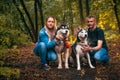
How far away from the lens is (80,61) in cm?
908

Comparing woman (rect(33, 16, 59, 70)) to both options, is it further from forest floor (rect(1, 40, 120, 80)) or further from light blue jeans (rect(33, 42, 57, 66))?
forest floor (rect(1, 40, 120, 80))

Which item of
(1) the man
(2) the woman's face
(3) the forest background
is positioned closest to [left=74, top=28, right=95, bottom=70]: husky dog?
(1) the man

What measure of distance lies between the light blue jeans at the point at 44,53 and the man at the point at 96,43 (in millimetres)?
1103

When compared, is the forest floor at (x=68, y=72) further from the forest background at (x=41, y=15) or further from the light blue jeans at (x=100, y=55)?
the forest background at (x=41, y=15)

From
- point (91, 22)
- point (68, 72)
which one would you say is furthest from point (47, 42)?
point (91, 22)

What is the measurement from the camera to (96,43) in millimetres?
8945

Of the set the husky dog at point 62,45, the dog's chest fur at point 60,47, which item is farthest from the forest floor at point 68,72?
the dog's chest fur at point 60,47

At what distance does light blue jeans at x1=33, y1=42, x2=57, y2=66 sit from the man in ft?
3.62

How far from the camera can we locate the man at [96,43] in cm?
866

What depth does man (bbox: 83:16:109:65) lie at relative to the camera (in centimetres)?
866

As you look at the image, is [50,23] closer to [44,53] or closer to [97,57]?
[44,53]

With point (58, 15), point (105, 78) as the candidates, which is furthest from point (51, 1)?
point (105, 78)

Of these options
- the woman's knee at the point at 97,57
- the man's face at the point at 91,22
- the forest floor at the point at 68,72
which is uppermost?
the man's face at the point at 91,22

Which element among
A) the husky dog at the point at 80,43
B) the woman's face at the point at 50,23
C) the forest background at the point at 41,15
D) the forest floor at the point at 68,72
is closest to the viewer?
the forest floor at the point at 68,72
